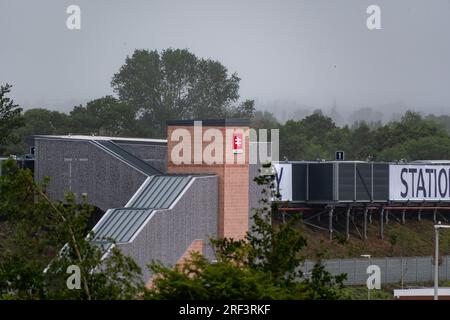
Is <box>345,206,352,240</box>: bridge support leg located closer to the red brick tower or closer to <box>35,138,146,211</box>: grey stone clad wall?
the red brick tower

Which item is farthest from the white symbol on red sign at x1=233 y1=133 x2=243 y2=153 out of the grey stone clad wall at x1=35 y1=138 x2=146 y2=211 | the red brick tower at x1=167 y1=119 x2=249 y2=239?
the grey stone clad wall at x1=35 y1=138 x2=146 y2=211

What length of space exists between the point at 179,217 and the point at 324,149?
82.9 m

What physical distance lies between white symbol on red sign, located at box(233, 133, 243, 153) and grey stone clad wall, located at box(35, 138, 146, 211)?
4.38 m

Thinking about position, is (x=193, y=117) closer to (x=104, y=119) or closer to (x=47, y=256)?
(x=104, y=119)

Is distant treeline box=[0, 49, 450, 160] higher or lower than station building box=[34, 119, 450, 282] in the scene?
higher

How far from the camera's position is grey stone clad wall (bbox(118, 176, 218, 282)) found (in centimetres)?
5628

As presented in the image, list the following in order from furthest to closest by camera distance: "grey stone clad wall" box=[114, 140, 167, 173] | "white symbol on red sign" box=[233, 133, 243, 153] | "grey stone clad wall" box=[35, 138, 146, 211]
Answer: "grey stone clad wall" box=[114, 140, 167, 173] < "grey stone clad wall" box=[35, 138, 146, 211] < "white symbol on red sign" box=[233, 133, 243, 153]

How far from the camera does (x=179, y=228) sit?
2360 inches

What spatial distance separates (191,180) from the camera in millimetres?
61469

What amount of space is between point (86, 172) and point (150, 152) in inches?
121

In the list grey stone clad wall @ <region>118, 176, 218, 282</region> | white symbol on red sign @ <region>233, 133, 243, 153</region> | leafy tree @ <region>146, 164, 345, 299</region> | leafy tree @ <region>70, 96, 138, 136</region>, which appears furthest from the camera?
leafy tree @ <region>70, 96, 138, 136</region>

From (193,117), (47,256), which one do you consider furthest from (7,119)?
(193,117)

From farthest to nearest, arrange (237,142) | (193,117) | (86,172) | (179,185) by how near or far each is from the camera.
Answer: (193,117) → (86,172) → (237,142) → (179,185)
